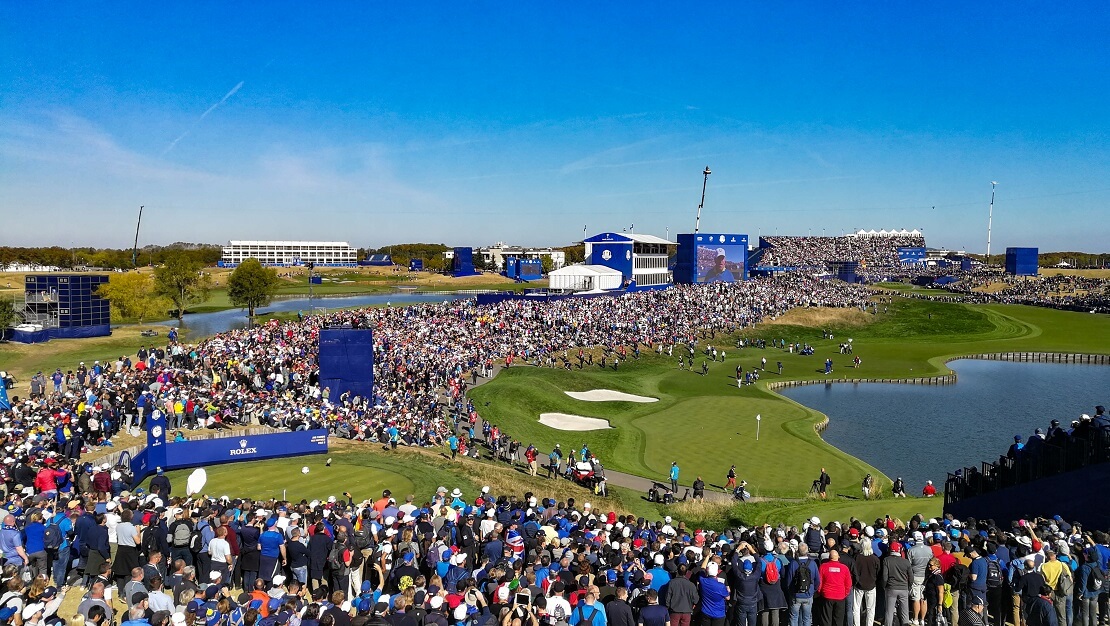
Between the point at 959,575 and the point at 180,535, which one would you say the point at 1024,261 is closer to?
the point at 959,575

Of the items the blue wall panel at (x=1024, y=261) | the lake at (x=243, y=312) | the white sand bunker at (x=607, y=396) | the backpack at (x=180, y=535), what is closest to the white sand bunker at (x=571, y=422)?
the white sand bunker at (x=607, y=396)

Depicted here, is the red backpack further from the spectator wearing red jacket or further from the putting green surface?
the putting green surface

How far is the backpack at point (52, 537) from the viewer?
12.3m

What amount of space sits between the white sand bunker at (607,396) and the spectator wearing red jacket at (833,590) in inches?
1311

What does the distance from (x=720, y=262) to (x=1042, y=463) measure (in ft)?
286

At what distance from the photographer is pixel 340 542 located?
41.1ft

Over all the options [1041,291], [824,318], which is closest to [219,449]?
[824,318]

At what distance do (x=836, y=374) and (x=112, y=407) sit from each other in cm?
4959

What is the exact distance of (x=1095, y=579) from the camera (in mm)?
11641

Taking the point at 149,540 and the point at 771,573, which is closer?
the point at 771,573

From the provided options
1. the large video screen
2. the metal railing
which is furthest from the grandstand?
the metal railing

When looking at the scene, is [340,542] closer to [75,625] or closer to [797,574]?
[75,625]

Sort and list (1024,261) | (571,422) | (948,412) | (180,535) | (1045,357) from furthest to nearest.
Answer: (1024,261), (1045,357), (948,412), (571,422), (180,535)

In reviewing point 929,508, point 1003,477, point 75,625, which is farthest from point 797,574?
point 929,508
